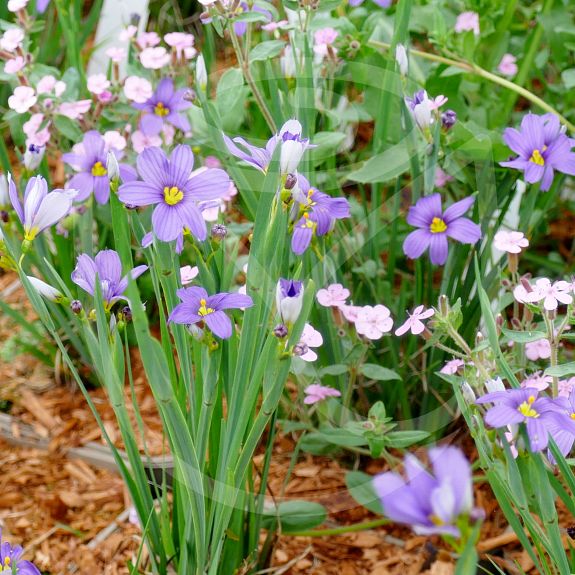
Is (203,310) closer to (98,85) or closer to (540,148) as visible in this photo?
(540,148)

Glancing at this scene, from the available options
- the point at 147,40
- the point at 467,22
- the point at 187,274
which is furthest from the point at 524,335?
the point at 147,40

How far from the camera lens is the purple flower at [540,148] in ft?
3.89

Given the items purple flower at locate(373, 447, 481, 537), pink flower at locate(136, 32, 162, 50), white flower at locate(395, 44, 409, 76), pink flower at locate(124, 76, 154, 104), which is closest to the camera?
purple flower at locate(373, 447, 481, 537)

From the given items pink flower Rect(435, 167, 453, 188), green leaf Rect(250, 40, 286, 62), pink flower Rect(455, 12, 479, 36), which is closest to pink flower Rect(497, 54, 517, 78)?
pink flower Rect(455, 12, 479, 36)

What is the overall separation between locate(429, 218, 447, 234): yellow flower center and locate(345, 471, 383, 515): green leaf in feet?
1.26

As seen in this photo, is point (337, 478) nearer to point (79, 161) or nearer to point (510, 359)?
point (510, 359)

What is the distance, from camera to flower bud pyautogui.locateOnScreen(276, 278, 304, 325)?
84 cm

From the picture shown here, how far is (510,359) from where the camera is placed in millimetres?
1142

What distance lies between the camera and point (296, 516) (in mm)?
1253

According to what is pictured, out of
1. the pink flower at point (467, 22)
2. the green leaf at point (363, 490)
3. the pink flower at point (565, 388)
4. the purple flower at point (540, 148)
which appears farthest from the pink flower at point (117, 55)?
the pink flower at point (565, 388)

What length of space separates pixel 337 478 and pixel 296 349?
578 mm

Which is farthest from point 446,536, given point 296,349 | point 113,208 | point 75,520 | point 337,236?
point 75,520

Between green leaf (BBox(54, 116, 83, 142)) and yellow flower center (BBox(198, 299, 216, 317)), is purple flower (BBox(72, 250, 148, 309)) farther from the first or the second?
green leaf (BBox(54, 116, 83, 142))

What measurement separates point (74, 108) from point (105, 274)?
0.61 metres
